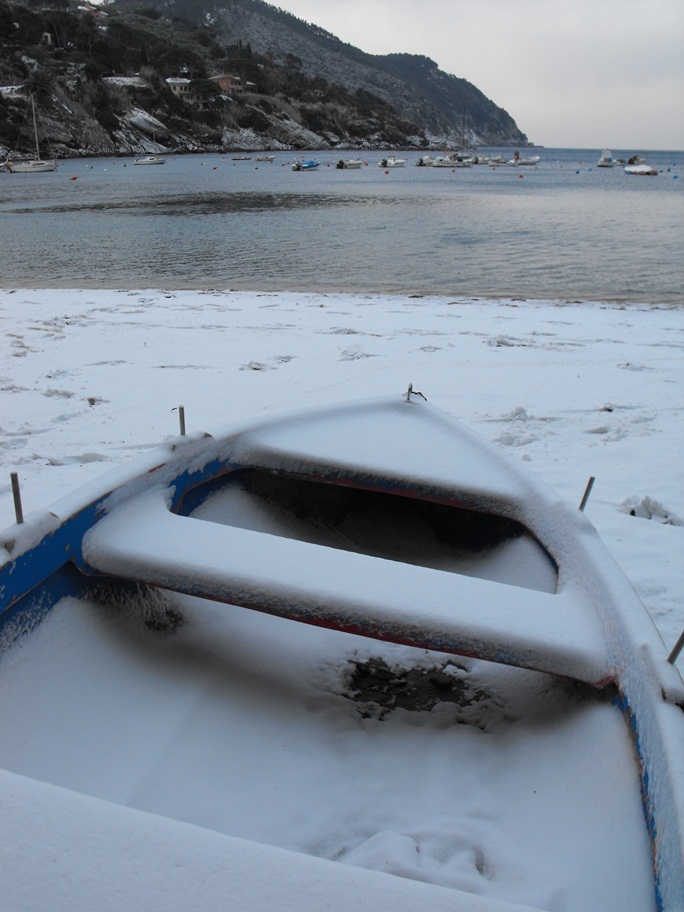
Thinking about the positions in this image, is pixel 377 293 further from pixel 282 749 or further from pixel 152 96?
pixel 152 96

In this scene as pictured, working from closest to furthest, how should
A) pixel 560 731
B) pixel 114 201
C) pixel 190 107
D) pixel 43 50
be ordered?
pixel 560 731
pixel 114 201
pixel 43 50
pixel 190 107

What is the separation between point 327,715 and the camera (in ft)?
9.20

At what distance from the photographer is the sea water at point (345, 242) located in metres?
17.5

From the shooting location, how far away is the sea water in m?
17.5

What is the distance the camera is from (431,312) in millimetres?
12406

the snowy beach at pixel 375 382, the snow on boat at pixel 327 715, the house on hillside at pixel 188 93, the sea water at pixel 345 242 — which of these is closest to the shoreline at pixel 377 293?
the sea water at pixel 345 242

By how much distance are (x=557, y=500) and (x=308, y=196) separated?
47.4m

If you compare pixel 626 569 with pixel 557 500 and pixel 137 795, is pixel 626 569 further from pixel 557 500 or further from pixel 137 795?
pixel 137 795

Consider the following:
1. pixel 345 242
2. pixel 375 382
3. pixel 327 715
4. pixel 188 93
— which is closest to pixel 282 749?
pixel 327 715

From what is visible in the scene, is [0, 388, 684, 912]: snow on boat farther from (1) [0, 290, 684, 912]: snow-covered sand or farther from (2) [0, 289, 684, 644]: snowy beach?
(2) [0, 289, 684, 644]: snowy beach

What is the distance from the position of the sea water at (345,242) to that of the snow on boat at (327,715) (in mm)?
13810

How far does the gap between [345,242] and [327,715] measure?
A: 2355 centimetres

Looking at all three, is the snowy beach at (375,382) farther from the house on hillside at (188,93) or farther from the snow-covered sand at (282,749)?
the house on hillside at (188,93)

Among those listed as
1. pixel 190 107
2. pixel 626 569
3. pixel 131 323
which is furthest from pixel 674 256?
pixel 190 107
